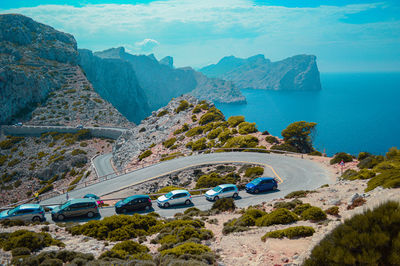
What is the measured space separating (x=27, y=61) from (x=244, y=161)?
375ft

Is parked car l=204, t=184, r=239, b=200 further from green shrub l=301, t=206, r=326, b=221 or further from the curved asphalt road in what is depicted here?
green shrub l=301, t=206, r=326, b=221

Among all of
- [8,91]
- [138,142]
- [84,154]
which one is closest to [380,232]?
[138,142]

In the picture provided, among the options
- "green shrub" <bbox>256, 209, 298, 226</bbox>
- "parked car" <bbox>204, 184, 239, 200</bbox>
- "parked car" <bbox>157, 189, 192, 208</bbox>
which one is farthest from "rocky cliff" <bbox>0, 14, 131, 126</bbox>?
"green shrub" <bbox>256, 209, 298, 226</bbox>

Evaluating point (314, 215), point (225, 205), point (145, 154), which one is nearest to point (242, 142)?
point (145, 154)

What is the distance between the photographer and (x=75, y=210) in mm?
23250

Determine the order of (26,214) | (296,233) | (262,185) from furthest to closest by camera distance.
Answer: (262,185) → (26,214) → (296,233)

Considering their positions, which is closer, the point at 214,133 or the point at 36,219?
the point at 36,219

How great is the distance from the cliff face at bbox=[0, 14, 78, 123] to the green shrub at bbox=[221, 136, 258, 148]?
292ft

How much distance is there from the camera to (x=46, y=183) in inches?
2505

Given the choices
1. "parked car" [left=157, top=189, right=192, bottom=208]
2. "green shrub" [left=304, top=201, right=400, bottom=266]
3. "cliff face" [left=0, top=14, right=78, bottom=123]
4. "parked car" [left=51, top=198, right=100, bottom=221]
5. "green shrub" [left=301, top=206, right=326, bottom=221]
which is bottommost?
"parked car" [left=157, top=189, right=192, bottom=208]

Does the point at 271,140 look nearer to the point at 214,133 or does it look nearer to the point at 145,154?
the point at 214,133

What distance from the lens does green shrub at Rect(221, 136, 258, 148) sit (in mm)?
45719

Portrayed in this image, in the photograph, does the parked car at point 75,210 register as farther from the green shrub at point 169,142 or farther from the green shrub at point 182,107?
the green shrub at point 182,107

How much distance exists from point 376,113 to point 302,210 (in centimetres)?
17724
